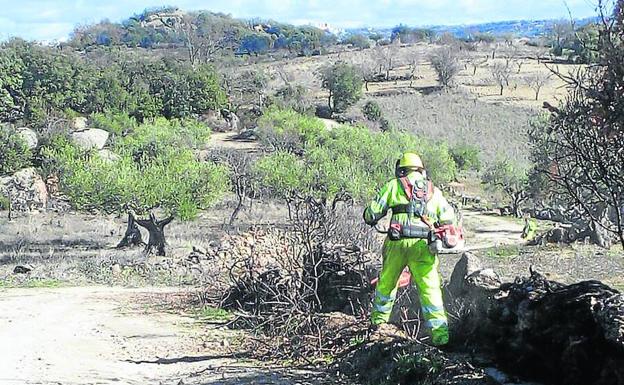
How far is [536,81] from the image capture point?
58250 mm

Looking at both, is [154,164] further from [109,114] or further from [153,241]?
[109,114]

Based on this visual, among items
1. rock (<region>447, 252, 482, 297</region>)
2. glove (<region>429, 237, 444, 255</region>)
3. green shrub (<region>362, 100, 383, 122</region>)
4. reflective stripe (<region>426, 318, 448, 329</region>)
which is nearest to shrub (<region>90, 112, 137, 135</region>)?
green shrub (<region>362, 100, 383, 122</region>)

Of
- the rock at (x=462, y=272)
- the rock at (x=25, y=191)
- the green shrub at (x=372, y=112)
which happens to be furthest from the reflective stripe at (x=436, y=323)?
the green shrub at (x=372, y=112)

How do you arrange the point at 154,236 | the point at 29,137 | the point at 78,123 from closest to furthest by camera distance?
the point at 154,236, the point at 29,137, the point at 78,123

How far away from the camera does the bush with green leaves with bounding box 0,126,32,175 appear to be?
33562 millimetres

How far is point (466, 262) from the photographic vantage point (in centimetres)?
830

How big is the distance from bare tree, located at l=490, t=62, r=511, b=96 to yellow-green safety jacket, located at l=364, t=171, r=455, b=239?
53.6m

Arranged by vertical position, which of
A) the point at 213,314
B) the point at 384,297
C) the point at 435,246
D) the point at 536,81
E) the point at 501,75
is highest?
the point at 501,75

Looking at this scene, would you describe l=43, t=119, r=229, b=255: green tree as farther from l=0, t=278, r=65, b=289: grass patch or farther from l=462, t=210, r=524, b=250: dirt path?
l=462, t=210, r=524, b=250: dirt path

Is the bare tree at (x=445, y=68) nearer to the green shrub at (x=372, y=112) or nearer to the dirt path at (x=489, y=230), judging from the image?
the green shrub at (x=372, y=112)

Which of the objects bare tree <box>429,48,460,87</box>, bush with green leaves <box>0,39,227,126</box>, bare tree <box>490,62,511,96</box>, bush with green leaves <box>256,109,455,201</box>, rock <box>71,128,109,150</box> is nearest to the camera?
bush with green leaves <box>256,109,455,201</box>

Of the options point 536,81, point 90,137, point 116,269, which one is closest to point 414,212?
point 116,269

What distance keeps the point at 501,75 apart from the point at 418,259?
188ft

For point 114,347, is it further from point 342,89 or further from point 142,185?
point 342,89
